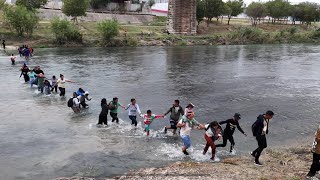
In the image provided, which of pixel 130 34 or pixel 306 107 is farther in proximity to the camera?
pixel 130 34

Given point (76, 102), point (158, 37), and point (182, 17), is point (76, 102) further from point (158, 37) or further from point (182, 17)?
point (182, 17)

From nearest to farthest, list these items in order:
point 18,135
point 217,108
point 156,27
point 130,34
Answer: point 18,135 < point 217,108 < point 130,34 < point 156,27

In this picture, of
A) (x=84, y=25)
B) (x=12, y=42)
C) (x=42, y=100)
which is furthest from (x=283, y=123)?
(x=84, y=25)

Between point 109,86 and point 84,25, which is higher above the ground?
point 84,25

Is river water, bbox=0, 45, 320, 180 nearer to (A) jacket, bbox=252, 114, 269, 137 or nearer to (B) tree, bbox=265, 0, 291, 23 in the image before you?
(A) jacket, bbox=252, 114, 269, 137

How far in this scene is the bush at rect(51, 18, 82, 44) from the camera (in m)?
69.4

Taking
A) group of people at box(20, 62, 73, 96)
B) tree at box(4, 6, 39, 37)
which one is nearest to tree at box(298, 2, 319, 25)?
tree at box(4, 6, 39, 37)

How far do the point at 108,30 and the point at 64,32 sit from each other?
27.3ft

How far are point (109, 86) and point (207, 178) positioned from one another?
1962cm

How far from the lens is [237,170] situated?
12930 millimetres

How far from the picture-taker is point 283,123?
2030cm

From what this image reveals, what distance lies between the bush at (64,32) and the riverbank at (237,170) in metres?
60.6

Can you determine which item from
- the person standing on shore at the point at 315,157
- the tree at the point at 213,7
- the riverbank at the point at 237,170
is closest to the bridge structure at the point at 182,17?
the tree at the point at 213,7

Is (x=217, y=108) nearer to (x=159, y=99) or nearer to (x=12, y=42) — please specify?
(x=159, y=99)
